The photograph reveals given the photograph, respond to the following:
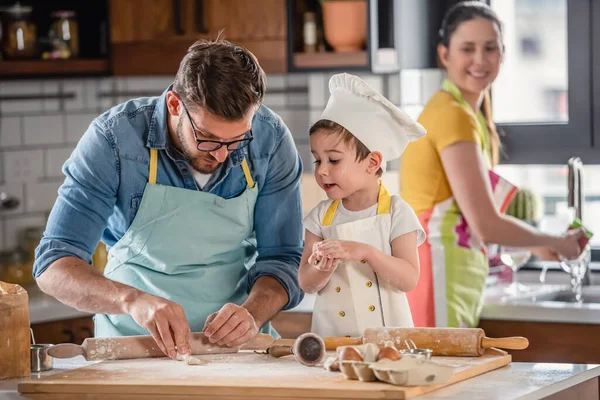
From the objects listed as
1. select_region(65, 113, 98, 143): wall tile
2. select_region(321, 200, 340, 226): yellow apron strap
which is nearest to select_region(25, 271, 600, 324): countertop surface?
select_region(65, 113, 98, 143): wall tile

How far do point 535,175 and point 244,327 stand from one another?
2024 millimetres

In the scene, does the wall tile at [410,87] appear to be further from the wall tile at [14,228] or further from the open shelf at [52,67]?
the wall tile at [14,228]

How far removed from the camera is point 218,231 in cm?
236

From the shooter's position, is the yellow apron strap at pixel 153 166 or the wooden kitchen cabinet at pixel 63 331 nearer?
the yellow apron strap at pixel 153 166

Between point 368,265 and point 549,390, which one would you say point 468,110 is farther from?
point 549,390

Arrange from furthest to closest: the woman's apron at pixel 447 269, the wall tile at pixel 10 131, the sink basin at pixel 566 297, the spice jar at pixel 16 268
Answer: the wall tile at pixel 10 131 < the spice jar at pixel 16 268 < the sink basin at pixel 566 297 < the woman's apron at pixel 447 269

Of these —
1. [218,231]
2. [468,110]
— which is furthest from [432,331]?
[468,110]

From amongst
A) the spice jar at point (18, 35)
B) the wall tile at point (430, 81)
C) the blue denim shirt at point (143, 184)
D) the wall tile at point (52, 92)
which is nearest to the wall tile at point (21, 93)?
the wall tile at point (52, 92)

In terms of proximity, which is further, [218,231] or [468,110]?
[468,110]

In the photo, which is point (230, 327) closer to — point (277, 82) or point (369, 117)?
point (369, 117)

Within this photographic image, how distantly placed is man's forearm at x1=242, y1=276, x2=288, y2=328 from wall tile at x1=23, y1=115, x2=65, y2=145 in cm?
184

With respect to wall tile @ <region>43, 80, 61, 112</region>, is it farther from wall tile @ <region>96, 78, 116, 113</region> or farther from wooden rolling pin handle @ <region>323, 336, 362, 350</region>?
wooden rolling pin handle @ <region>323, 336, 362, 350</region>

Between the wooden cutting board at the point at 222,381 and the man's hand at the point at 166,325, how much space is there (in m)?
0.03

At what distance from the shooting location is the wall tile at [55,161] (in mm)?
3949
